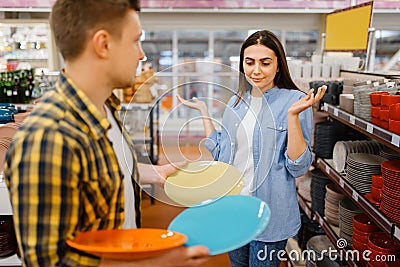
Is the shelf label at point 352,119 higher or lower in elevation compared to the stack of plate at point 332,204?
higher

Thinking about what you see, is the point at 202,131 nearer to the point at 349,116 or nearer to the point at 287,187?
the point at 287,187

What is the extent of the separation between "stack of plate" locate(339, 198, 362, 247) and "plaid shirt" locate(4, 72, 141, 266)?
1965 millimetres

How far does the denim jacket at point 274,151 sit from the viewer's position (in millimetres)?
1609

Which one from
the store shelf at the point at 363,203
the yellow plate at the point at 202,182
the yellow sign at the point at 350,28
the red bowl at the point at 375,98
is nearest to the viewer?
the yellow plate at the point at 202,182

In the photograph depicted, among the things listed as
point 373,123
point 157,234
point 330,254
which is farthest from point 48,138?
point 330,254

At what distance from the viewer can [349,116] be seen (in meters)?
2.41

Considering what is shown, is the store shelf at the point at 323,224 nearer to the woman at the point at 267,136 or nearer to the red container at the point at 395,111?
the woman at the point at 267,136

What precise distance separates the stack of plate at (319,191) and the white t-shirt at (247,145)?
61.2 inches

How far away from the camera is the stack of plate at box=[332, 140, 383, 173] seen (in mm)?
2621

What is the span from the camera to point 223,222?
1.08 meters

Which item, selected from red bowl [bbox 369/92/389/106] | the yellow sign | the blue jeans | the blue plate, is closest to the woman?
the blue jeans

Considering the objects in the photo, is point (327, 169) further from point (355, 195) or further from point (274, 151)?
point (274, 151)

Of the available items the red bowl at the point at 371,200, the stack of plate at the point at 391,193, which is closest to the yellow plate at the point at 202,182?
the stack of plate at the point at 391,193

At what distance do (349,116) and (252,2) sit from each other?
5049 millimetres
